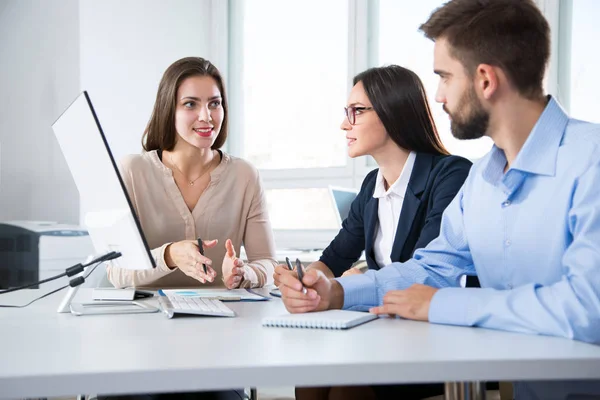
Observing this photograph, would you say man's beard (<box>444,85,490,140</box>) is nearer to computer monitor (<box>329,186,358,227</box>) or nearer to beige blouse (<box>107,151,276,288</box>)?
beige blouse (<box>107,151,276,288</box>)

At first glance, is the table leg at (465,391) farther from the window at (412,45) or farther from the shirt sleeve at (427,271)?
the window at (412,45)

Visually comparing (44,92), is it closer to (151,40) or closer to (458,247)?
(151,40)

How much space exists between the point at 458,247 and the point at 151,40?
12.1 ft

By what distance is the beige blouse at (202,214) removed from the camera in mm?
2287

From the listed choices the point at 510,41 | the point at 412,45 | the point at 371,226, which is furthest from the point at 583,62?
the point at 510,41

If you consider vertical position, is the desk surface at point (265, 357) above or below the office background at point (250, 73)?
below

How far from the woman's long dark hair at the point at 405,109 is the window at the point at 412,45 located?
99.5 inches

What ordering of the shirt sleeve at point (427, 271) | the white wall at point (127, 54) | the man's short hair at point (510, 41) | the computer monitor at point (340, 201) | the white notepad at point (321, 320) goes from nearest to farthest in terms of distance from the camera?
the white notepad at point (321, 320), the man's short hair at point (510, 41), the shirt sleeve at point (427, 271), the computer monitor at point (340, 201), the white wall at point (127, 54)

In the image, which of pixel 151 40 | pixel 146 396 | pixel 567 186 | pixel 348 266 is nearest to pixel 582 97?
pixel 348 266

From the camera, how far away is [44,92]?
4.12m

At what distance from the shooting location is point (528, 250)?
4.30 ft

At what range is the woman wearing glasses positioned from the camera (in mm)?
1923

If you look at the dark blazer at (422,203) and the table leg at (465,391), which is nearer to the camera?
the table leg at (465,391)

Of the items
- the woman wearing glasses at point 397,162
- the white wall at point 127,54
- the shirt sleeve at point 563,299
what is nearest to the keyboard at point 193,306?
the shirt sleeve at point 563,299
